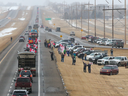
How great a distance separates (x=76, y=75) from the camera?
36.1 meters

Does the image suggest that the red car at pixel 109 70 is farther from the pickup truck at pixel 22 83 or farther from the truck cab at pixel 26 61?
the pickup truck at pixel 22 83

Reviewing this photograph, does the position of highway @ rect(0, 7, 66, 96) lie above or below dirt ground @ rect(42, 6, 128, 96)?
above

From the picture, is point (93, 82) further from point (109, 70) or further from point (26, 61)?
point (26, 61)

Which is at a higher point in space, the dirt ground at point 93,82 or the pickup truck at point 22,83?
the pickup truck at point 22,83

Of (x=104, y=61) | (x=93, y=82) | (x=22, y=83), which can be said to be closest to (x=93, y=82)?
(x=93, y=82)

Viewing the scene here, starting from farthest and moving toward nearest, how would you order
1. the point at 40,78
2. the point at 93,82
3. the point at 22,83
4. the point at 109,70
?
the point at 109,70
the point at 40,78
the point at 93,82
the point at 22,83

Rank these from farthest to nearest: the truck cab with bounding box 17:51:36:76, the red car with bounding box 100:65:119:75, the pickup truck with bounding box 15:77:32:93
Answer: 1. the red car with bounding box 100:65:119:75
2. the truck cab with bounding box 17:51:36:76
3. the pickup truck with bounding box 15:77:32:93

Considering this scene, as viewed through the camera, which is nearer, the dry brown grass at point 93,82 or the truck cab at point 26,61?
the dry brown grass at point 93,82

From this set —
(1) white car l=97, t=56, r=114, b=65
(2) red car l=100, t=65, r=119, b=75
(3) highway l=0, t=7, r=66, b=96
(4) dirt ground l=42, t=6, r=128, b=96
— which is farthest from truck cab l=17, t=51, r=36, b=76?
(1) white car l=97, t=56, r=114, b=65

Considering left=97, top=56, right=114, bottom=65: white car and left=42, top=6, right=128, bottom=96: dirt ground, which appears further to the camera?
left=97, top=56, right=114, bottom=65: white car

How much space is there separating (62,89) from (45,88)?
1603 mm

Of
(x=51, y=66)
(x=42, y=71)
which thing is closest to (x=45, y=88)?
(x=42, y=71)

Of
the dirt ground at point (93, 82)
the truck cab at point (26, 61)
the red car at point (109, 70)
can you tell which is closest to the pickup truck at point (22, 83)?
the dirt ground at point (93, 82)

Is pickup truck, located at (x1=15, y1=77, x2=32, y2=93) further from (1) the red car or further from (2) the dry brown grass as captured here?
(1) the red car
